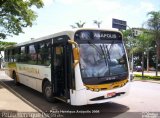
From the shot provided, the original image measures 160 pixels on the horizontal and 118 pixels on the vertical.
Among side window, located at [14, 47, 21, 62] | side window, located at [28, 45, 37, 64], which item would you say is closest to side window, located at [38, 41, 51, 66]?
side window, located at [28, 45, 37, 64]

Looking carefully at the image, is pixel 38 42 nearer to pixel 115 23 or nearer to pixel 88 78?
pixel 88 78

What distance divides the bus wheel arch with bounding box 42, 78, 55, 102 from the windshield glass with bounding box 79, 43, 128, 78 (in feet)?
9.58

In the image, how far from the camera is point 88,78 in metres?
10.0

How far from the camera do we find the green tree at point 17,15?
2303cm

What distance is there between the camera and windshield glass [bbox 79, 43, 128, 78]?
10.1 meters

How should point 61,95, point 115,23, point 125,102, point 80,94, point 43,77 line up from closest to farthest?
point 80,94, point 61,95, point 125,102, point 43,77, point 115,23

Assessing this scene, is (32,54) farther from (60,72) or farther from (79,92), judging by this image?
(79,92)

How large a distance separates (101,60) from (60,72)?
6.36 feet

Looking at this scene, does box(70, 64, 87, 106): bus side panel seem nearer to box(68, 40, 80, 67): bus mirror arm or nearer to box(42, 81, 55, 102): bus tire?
box(68, 40, 80, 67): bus mirror arm

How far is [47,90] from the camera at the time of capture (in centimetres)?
1291

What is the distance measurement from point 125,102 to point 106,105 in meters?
1.01

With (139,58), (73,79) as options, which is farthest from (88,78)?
(139,58)

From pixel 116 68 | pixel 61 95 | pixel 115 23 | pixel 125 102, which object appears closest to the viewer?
pixel 116 68

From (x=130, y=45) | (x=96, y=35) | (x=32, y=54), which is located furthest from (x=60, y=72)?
(x=130, y=45)
